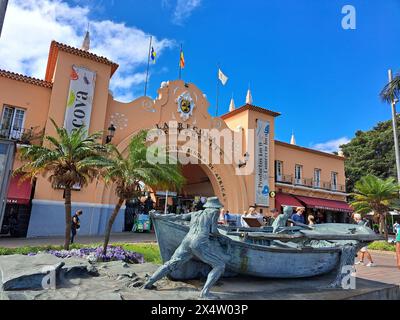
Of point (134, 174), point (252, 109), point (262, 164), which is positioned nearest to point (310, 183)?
point (262, 164)

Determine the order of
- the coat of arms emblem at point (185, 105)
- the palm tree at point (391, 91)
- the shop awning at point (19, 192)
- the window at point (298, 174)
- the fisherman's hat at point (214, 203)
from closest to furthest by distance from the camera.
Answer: the fisherman's hat at point (214, 203), the shop awning at point (19, 192), the palm tree at point (391, 91), the coat of arms emblem at point (185, 105), the window at point (298, 174)

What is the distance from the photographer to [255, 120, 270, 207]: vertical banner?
2252 centimetres

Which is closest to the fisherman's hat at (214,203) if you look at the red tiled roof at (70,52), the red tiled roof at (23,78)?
the red tiled roof at (23,78)

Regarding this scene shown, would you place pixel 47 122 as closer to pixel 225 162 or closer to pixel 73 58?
pixel 73 58

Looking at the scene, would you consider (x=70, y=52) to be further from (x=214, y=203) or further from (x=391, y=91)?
(x=391, y=91)

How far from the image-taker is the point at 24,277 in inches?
187

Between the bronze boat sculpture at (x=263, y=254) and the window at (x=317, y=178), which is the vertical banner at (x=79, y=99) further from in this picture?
the window at (x=317, y=178)

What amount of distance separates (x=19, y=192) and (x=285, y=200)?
58.5ft

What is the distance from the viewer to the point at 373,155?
129 feet

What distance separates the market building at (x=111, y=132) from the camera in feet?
50.3

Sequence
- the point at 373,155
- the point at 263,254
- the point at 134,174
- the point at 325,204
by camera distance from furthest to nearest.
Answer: the point at 373,155
the point at 325,204
the point at 134,174
the point at 263,254

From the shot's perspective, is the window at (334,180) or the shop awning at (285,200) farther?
the window at (334,180)

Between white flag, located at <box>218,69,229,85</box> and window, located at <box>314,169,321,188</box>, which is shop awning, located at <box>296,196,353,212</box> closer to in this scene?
window, located at <box>314,169,321,188</box>

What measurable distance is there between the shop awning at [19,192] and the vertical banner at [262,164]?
14.6 m
